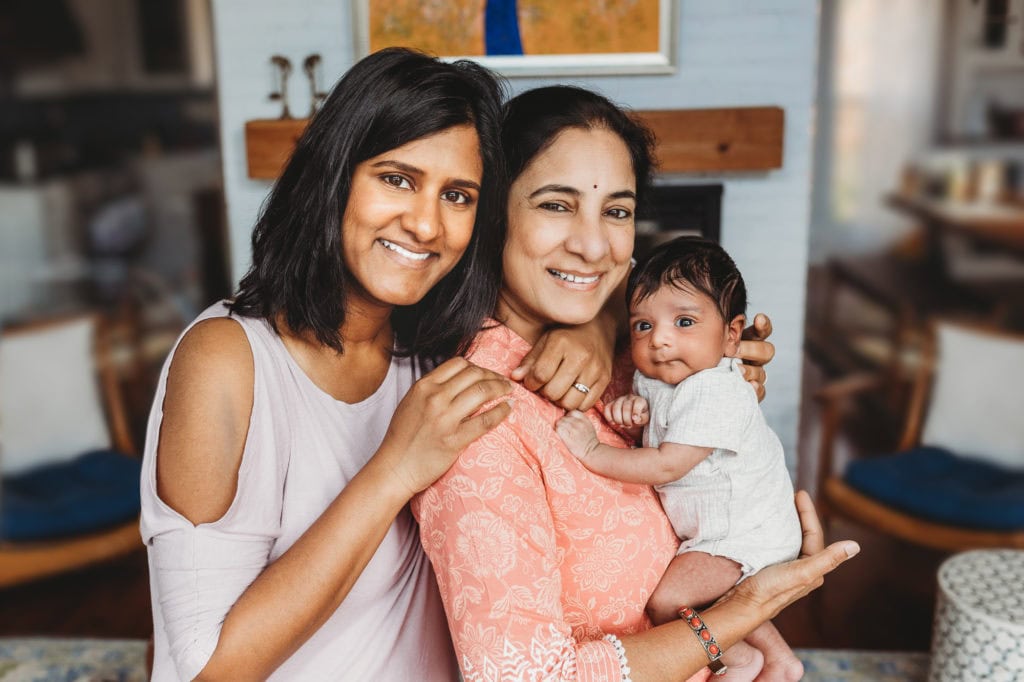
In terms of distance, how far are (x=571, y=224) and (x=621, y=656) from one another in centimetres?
53

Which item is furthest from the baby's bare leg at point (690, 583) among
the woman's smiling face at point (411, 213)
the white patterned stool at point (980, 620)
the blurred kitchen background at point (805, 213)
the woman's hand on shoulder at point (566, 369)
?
the blurred kitchen background at point (805, 213)

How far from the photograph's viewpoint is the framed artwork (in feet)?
8.52

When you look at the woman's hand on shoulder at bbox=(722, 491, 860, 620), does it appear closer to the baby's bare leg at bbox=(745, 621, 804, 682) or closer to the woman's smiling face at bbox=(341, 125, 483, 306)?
the baby's bare leg at bbox=(745, 621, 804, 682)

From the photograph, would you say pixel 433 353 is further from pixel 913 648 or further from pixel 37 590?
pixel 37 590

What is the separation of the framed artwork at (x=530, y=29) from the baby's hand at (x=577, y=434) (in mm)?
1676

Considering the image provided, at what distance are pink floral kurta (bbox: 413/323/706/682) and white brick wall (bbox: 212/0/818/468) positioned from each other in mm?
1659

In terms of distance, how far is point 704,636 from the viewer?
108 cm

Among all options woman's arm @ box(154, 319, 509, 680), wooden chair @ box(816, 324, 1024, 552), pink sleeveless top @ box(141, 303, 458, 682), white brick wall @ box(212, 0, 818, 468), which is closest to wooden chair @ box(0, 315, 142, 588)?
white brick wall @ box(212, 0, 818, 468)

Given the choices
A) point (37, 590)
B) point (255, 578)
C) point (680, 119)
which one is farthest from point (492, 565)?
point (37, 590)

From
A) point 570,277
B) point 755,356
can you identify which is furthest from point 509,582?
point 755,356

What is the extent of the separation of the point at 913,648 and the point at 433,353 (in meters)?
1.88

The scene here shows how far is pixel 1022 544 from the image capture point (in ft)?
8.13

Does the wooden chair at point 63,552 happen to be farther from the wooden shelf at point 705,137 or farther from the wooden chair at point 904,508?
the wooden chair at point 904,508

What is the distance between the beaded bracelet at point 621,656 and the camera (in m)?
1.03
